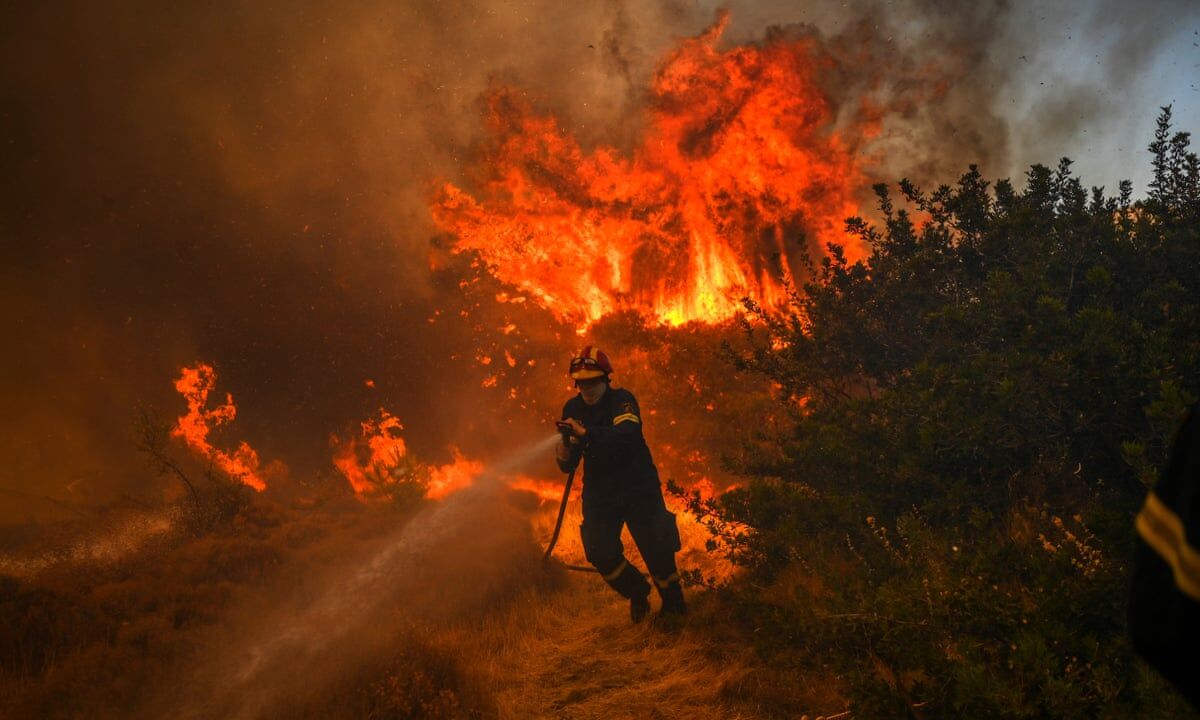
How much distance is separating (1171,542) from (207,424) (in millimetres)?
18293

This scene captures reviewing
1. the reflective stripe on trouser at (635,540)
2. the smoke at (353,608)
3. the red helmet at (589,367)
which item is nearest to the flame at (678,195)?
the smoke at (353,608)

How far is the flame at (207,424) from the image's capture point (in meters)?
14.5

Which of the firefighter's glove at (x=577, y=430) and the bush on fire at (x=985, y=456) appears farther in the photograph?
the firefighter's glove at (x=577, y=430)

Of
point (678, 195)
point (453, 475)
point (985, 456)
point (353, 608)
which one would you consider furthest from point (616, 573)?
point (678, 195)

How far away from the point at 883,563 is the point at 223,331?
56.9ft

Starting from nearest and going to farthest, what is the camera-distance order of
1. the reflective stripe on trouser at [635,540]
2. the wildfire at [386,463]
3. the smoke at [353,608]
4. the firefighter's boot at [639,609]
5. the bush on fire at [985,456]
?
the bush on fire at [985,456] → the smoke at [353,608] → the reflective stripe on trouser at [635,540] → the firefighter's boot at [639,609] → the wildfire at [386,463]

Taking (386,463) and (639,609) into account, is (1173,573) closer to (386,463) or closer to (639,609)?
(639,609)

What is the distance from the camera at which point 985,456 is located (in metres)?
4.41

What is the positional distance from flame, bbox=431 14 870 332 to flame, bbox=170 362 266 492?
7.73 meters

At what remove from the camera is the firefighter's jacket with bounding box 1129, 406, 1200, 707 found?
87 centimetres

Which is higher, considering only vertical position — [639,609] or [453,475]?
[453,475]

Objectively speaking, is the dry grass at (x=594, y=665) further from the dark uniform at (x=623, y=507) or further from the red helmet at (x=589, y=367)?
the red helmet at (x=589, y=367)

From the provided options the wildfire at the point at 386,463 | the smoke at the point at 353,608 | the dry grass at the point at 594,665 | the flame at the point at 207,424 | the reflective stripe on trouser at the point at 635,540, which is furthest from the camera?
the flame at the point at 207,424

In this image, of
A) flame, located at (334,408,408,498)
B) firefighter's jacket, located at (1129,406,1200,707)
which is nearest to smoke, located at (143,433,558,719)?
flame, located at (334,408,408,498)
